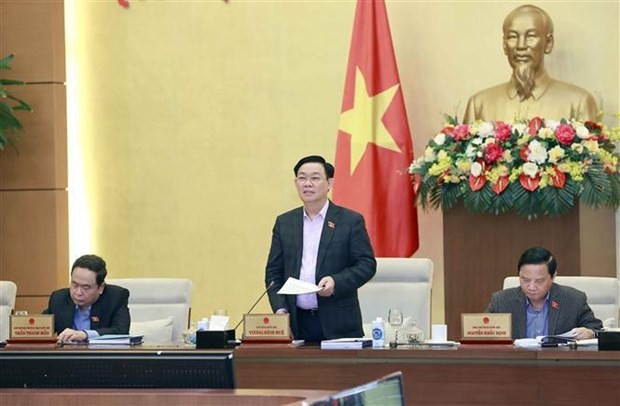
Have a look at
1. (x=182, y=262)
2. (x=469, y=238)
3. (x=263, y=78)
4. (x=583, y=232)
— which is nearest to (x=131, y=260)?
(x=182, y=262)

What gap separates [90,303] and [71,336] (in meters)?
0.31

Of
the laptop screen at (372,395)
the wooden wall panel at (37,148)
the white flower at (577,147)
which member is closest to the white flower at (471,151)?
the white flower at (577,147)

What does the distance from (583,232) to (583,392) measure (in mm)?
2386

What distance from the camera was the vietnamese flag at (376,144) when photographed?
709 cm

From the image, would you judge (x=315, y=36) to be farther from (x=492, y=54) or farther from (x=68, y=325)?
(x=68, y=325)

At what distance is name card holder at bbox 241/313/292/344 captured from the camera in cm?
484

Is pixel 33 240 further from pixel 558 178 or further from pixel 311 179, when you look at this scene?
pixel 558 178

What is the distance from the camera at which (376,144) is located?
7.16 metres

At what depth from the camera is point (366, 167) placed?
711cm

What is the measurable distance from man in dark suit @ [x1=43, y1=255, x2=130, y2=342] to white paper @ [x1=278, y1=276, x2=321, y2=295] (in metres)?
0.84

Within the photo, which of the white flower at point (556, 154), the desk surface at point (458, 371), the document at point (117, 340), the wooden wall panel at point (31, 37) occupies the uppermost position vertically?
the wooden wall panel at point (31, 37)

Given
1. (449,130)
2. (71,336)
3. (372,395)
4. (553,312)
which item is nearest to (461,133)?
(449,130)

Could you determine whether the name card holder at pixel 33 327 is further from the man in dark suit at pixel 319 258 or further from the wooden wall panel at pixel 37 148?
the wooden wall panel at pixel 37 148

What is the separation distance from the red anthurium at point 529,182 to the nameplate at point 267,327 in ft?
6.38
